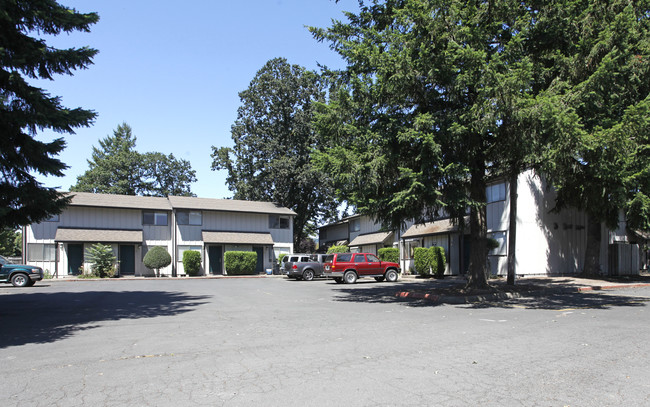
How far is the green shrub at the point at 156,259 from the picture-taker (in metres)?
35.1

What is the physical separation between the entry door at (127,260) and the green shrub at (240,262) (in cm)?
741

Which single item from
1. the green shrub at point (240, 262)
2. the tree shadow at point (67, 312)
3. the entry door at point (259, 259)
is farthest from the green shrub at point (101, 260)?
the tree shadow at point (67, 312)

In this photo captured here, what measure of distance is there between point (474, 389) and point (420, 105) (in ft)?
37.6

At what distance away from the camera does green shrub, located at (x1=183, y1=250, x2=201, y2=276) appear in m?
36.5

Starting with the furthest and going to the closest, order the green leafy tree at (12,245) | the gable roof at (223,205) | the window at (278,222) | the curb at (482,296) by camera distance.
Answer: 1. the green leafy tree at (12,245)
2. the window at (278,222)
3. the gable roof at (223,205)
4. the curb at (482,296)

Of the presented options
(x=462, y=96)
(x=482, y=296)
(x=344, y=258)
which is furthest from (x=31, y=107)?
(x=344, y=258)

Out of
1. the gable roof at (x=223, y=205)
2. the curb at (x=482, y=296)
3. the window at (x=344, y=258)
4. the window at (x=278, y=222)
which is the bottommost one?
the curb at (x=482, y=296)

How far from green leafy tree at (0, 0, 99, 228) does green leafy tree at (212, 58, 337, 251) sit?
113 feet

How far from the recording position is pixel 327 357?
721 centimetres

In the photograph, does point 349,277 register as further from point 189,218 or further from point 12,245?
point 12,245

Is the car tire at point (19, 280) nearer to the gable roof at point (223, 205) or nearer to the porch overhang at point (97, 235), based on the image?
the porch overhang at point (97, 235)

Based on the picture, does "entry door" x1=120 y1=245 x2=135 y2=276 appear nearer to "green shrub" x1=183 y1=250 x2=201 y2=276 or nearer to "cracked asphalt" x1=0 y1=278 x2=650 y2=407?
"green shrub" x1=183 y1=250 x2=201 y2=276

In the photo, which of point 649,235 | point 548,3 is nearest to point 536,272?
point 649,235

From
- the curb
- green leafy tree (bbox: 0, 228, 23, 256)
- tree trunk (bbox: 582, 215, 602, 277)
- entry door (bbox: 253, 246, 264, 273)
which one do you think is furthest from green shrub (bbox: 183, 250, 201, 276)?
green leafy tree (bbox: 0, 228, 23, 256)
